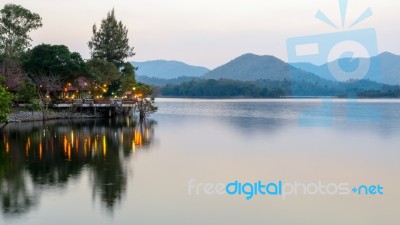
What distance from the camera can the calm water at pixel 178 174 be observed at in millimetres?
16594

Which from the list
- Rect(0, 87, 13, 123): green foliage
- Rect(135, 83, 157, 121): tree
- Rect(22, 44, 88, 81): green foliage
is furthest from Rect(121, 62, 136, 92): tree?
Rect(0, 87, 13, 123): green foliage

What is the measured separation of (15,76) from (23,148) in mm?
29668

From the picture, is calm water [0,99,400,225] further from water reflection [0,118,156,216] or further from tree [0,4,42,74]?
tree [0,4,42,74]

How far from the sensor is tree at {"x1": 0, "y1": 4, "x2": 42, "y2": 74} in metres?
68.1

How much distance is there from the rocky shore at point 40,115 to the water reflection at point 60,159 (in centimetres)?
656

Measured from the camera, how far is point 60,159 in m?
27.3

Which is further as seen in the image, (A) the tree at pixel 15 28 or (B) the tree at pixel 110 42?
(B) the tree at pixel 110 42

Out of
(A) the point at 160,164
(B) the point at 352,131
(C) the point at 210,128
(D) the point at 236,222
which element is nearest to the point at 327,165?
(A) the point at 160,164

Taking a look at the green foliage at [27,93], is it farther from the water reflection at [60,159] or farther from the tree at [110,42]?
the tree at [110,42]

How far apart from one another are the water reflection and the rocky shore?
21.5 ft

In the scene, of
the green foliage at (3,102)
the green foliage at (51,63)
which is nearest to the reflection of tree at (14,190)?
the green foliage at (3,102)

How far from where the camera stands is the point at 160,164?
2720 centimetres

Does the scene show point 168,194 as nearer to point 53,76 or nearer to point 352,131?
point 352,131

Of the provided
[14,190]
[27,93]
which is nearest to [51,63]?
[27,93]
